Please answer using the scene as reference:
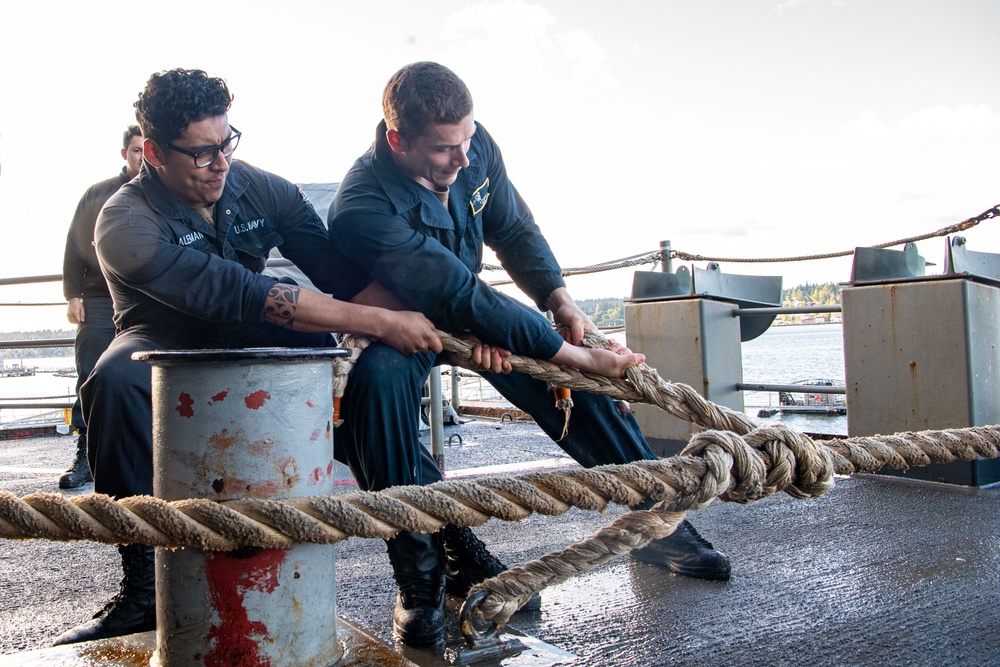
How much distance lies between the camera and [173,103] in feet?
6.36

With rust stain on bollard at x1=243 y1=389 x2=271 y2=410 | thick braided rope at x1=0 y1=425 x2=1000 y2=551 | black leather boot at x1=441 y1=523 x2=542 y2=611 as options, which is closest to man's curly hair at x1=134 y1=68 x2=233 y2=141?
rust stain on bollard at x1=243 y1=389 x2=271 y2=410

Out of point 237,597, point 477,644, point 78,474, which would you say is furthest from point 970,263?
point 78,474

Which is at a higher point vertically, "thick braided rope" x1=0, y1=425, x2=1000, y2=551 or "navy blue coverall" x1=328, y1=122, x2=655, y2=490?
"navy blue coverall" x1=328, y1=122, x2=655, y2=490

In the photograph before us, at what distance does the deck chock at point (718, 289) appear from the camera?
4.43m

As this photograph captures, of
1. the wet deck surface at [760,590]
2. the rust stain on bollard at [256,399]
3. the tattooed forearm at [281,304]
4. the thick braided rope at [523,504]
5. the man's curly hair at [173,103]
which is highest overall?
the man's curly hair at [173,103]

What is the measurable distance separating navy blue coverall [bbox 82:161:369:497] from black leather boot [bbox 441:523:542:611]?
27.9 inches

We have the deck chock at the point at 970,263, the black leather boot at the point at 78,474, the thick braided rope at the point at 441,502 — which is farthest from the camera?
the black leather boot at the point at 78,474

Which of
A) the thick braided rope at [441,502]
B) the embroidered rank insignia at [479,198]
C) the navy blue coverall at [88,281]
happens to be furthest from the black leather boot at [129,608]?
the navy blue coverall at [88,281]

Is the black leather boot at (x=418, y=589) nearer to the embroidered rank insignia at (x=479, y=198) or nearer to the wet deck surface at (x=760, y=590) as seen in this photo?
the wet deck surface at (x=760, y=590)

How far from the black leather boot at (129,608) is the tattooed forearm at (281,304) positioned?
0.66 meters

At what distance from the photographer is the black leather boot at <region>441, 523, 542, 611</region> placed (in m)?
2.19

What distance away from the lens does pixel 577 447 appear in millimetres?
2389

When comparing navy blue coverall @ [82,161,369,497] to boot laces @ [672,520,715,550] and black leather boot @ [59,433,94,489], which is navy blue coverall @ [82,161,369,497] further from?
black leather boot @ [59,433,94,489]

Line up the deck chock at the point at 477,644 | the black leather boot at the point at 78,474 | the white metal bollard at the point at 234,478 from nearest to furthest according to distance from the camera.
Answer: the white metal bollard at the point at 234,478 → the deck chock at the point at 477,644 → the black leather boot at the point at 78,474
